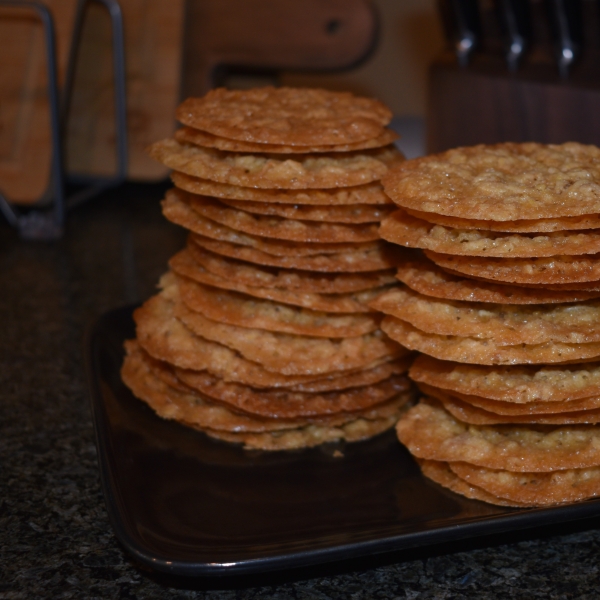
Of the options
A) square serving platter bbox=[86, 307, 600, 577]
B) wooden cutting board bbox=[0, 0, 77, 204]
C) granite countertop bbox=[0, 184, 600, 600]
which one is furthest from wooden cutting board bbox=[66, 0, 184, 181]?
square serving platter bbox=[86, 307, 600, 577]

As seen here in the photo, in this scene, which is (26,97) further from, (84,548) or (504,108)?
(84,548)

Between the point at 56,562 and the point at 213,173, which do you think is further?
the point at 213,173

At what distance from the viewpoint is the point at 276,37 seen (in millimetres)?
2896

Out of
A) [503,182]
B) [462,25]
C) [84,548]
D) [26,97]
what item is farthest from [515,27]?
[84,548]

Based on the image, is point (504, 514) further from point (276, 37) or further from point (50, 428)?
point (276, 37)

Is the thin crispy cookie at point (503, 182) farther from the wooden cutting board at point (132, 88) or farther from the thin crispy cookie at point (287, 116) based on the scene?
the wooden cutting board at point (132, 88)

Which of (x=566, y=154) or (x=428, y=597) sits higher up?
(x=566, y=154)

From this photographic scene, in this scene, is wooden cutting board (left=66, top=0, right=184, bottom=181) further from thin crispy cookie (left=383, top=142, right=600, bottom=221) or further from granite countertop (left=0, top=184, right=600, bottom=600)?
thin crispy cookie (left=383, top=142, right=600, bottom=221)

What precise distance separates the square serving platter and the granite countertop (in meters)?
0.05

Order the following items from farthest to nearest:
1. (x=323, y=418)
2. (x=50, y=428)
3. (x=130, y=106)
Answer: (x=130, y=106) → (x=50, y=428) → (x=323, y=418)

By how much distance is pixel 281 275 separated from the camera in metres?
1.28

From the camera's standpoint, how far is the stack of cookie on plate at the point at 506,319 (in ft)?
3.43

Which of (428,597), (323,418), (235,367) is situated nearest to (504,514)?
(428,597)

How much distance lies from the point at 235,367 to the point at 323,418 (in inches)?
6.6
